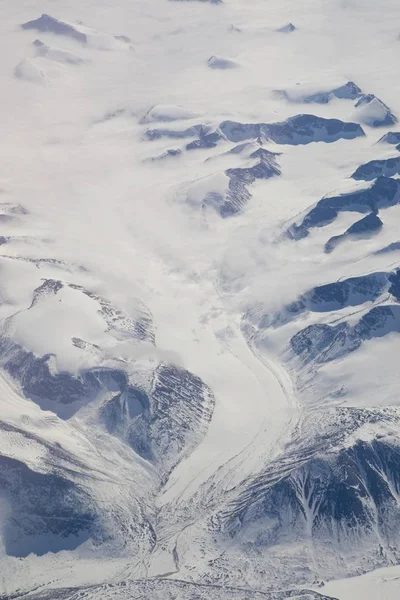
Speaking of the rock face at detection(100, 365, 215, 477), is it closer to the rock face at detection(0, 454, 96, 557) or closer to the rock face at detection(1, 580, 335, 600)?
the rock face at detection(0, 454, 96, 557)

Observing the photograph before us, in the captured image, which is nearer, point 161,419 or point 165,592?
point 165,592

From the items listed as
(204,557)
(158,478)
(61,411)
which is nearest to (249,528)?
(204,557)

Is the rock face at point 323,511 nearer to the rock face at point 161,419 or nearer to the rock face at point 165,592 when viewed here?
the rock face at point 165,592

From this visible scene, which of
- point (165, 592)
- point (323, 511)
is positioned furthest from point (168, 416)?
point (165, 592)

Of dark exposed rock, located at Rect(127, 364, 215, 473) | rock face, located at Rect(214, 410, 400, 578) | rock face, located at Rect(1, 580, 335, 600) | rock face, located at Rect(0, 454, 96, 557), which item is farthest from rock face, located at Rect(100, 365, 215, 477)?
rock face, located at Rect(1, 580, 335, 600)

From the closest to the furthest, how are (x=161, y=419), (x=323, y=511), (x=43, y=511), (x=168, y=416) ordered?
1. (x=43, y=511)
2. (x=323, y=511)
3. (x=161, y=419)
4. (x=168, y=416)

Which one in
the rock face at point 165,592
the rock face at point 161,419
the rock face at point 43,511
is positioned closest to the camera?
the rock face at point 165,592

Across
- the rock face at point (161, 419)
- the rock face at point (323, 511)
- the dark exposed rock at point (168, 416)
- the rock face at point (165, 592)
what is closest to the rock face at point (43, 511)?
the rock face at point (165, 592)

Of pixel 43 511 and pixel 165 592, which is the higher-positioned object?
pixel 43 511

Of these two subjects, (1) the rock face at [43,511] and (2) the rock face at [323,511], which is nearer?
(1) the rock face at [43,511]

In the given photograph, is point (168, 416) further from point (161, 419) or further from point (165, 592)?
point (165, 592)

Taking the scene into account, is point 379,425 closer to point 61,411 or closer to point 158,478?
point 158,478

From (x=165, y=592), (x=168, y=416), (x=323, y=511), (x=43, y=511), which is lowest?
(x=168, y=416)
